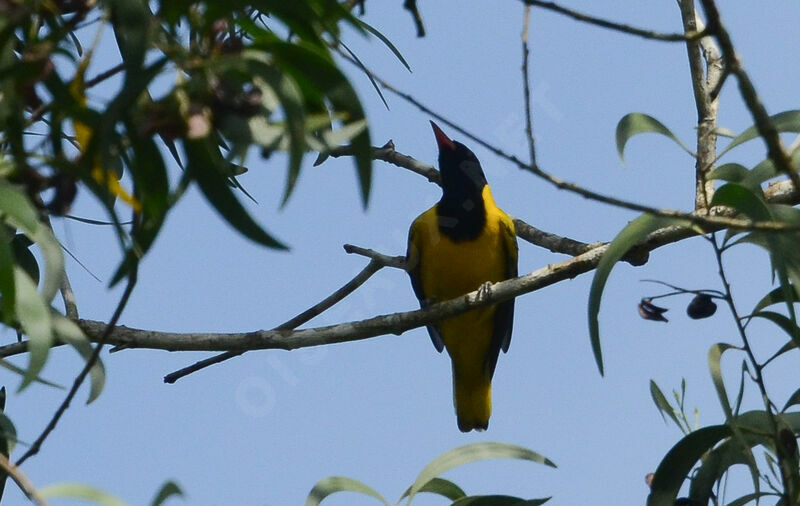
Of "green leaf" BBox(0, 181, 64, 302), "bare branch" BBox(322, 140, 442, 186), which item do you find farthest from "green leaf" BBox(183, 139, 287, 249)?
"bare branch" BBox(322, 140, 442, 186)

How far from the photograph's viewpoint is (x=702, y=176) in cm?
196

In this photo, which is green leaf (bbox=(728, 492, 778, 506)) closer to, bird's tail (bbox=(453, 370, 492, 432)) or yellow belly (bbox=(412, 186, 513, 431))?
yellow belly (bbox=(412, 186, 513, 431))

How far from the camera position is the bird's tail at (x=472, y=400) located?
4664 millimetres

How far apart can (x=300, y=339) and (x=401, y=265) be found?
0.57 meters

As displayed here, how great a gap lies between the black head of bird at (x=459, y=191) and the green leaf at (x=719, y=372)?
2.06m

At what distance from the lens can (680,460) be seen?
220cm

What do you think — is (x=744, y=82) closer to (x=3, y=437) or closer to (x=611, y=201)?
(x=611, y=201)

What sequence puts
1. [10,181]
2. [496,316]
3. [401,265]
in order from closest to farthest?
[10,181]
[401,265]
[496,316]

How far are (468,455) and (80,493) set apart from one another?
3.42ft

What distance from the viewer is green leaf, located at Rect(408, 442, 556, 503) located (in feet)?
7.34

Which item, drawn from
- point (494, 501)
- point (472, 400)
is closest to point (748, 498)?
point (494, 501)

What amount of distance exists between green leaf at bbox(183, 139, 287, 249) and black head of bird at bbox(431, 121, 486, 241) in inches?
120

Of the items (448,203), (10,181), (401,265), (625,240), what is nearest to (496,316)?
(448,203)

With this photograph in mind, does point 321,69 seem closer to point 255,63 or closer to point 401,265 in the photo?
point 255,63
